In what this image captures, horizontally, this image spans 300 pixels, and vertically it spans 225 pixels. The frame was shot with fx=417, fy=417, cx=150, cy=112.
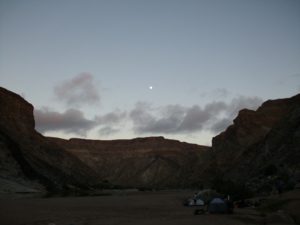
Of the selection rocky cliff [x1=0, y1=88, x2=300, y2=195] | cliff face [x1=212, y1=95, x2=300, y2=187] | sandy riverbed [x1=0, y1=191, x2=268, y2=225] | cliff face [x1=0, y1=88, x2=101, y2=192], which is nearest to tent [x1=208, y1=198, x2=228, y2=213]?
sandy riverbed [x1=0, y1=191, x2=268, y2=225]

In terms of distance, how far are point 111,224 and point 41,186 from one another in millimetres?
63319

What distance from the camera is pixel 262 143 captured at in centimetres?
9606

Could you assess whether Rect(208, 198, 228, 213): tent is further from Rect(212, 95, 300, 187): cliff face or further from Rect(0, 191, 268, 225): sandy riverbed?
Rect(212, 95, 300, 187): cliff face

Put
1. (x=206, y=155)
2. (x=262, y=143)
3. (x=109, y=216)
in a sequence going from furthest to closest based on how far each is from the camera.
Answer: (x=206, y=155) → (x=262, y=143) → (x=109, y=216)

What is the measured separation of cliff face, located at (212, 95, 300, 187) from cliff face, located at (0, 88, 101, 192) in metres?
41.6

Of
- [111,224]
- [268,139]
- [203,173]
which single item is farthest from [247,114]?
[111,224]

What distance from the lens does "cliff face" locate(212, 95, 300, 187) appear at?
65.4 metres

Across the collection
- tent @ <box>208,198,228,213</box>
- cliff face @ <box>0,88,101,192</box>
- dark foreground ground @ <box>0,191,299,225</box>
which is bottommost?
dark foreground ground @ <box>0,191,299,225</box>

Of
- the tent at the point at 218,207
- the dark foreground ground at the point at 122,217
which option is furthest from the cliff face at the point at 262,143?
the dark foreground ground at the point at 122,217

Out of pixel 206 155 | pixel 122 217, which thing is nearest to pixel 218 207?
pixel 122 217

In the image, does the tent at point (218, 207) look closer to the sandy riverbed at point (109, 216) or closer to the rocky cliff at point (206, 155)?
the sandy riverbed at point (109, 216)

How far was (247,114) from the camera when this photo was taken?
147875 mm

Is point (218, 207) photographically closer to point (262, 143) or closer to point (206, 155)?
point (262, 143)

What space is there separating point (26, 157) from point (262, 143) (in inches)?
2164
